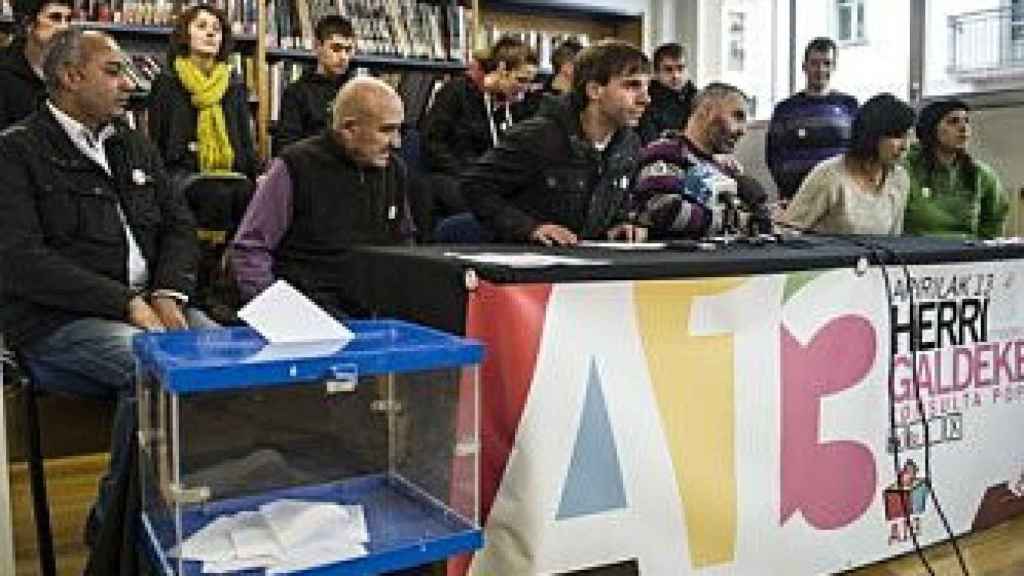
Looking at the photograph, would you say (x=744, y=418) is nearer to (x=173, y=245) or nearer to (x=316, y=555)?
(x=316, y=555)

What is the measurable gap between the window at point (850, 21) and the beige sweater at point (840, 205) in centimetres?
237

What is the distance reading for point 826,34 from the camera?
17.7 feet

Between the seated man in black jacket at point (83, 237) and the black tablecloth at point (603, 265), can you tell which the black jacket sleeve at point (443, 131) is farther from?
the black tablecloth at point (603, 265)

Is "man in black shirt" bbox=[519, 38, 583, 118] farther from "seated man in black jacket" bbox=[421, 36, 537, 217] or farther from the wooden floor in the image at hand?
the wooden floor

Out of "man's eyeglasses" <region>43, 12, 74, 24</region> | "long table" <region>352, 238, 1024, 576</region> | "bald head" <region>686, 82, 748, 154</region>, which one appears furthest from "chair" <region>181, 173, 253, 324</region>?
"bald head" <region>686, 82, 748, 154</region>

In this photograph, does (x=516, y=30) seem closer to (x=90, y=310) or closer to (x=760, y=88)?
(x=760, y=88)

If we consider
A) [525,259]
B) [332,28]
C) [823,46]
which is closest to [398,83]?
[332,28]

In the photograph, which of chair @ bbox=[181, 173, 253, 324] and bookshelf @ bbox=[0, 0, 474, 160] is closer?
chair @ bbox=[181, 173, 253, 324]

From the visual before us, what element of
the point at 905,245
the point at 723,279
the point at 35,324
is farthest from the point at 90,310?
the point at 905,245

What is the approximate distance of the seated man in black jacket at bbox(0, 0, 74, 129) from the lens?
3.06 meters

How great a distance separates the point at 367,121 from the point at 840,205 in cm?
148

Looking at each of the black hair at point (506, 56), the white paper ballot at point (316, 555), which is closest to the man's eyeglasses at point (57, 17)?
the black hair at point (506, 56)

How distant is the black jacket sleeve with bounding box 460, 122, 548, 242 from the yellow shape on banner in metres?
0.80

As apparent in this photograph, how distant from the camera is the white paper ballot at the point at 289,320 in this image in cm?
134
